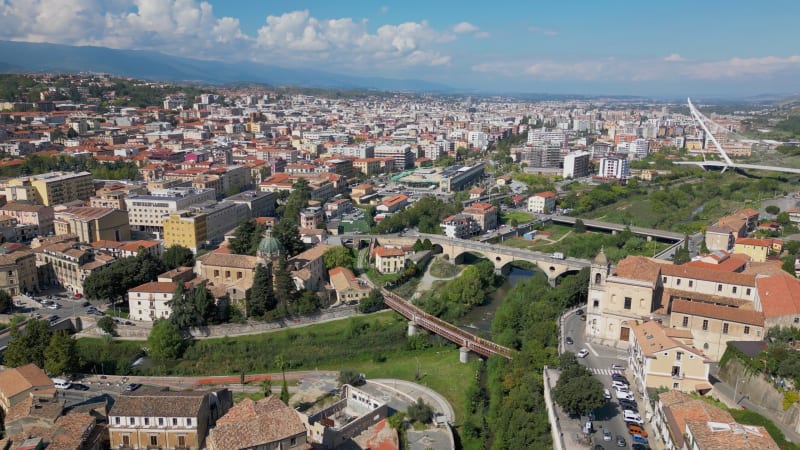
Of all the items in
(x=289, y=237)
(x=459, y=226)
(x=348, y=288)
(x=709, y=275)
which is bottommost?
(x=348, y=288)

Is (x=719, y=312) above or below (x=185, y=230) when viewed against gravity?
above

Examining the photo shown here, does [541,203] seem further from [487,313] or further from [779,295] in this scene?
[779,295]

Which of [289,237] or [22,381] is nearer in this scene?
[22,381]

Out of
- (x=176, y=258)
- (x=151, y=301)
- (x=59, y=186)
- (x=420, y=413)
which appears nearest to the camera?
(x=420, y=413)

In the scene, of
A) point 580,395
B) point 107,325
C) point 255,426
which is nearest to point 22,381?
point 107,325

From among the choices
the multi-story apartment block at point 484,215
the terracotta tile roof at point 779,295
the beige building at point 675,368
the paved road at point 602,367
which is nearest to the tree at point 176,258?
the paved road at point 602,367

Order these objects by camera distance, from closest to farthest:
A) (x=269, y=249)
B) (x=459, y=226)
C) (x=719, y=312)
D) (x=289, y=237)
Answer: (x=719, y=312) → (x=269, y=249) → (x=289, y=237) → (x=459, y=226)

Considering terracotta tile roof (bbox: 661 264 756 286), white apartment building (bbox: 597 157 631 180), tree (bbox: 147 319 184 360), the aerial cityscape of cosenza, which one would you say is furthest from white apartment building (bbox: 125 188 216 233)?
white apartment building (bbox: 597 157 631 180)

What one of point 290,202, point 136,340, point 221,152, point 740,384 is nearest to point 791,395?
point 740,384
